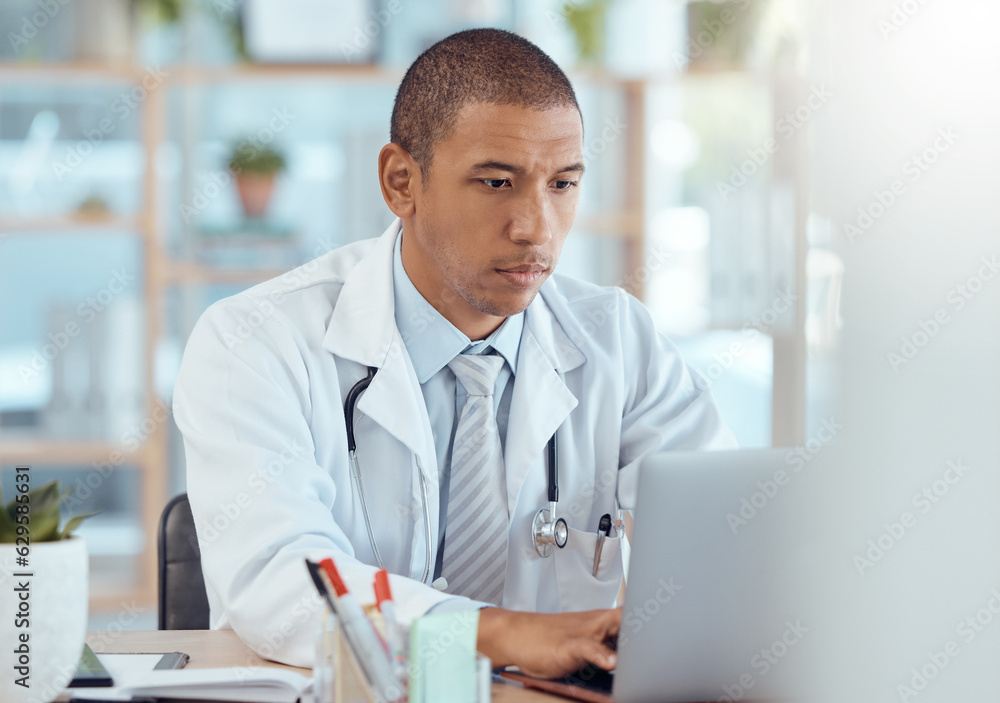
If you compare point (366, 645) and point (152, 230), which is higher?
point (152, 230)

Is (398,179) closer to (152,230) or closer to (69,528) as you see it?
(69,528)

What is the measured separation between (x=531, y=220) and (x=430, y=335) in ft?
0.82

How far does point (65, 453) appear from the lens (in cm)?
296

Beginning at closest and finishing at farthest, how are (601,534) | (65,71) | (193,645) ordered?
(193,645)
(601,534)
(65,71)

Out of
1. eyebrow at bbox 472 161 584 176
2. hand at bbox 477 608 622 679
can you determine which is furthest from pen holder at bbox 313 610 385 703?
eyebrow at bbox 472 161 584 176

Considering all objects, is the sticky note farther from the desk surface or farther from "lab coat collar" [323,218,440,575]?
"lab coat collar" [323,218,440,575]

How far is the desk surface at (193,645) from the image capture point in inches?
43.9

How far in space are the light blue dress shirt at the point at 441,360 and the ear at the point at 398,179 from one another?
10 cm

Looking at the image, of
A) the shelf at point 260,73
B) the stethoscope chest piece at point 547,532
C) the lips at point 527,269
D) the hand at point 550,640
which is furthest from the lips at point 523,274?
the shelf at point 260,73

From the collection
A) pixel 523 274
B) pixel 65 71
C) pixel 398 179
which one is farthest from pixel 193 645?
pixel 65 71

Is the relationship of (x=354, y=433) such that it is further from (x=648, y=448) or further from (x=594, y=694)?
(x=594, y=694)

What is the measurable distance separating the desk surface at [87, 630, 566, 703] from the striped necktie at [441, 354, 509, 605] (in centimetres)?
35

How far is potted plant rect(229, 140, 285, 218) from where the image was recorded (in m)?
2.98

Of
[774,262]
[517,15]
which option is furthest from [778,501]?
[517,15]
